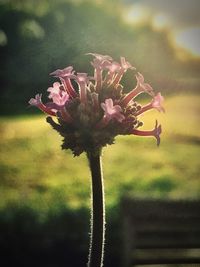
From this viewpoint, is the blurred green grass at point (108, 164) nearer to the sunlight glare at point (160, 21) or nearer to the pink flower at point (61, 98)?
the sunlight glare at point (160, 21)

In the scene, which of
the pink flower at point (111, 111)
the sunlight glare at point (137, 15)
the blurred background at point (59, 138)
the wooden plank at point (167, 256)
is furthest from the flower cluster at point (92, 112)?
the wooden plank at point (167, 256)

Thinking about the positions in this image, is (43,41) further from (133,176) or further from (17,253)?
(17,253)

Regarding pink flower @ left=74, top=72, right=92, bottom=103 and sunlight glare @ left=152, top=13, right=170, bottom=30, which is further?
sunlight glare @ left=152, top=13, right=170, bottom=30

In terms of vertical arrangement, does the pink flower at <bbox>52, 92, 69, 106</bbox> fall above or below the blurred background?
below

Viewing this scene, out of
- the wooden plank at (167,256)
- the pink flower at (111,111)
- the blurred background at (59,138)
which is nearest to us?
the pink flower at (111,111)

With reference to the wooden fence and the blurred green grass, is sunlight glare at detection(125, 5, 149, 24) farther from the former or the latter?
the wooden fence

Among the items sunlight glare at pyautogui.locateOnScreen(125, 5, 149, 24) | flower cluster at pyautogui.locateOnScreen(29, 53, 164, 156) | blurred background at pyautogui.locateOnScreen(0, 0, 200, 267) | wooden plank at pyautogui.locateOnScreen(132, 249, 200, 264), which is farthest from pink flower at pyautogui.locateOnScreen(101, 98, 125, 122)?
wooden plank at pyautogui.locateOnScreen(132, 249, 200, 264)

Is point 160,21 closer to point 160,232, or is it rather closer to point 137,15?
point 137,15

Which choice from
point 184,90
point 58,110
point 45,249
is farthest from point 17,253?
point 58,110
